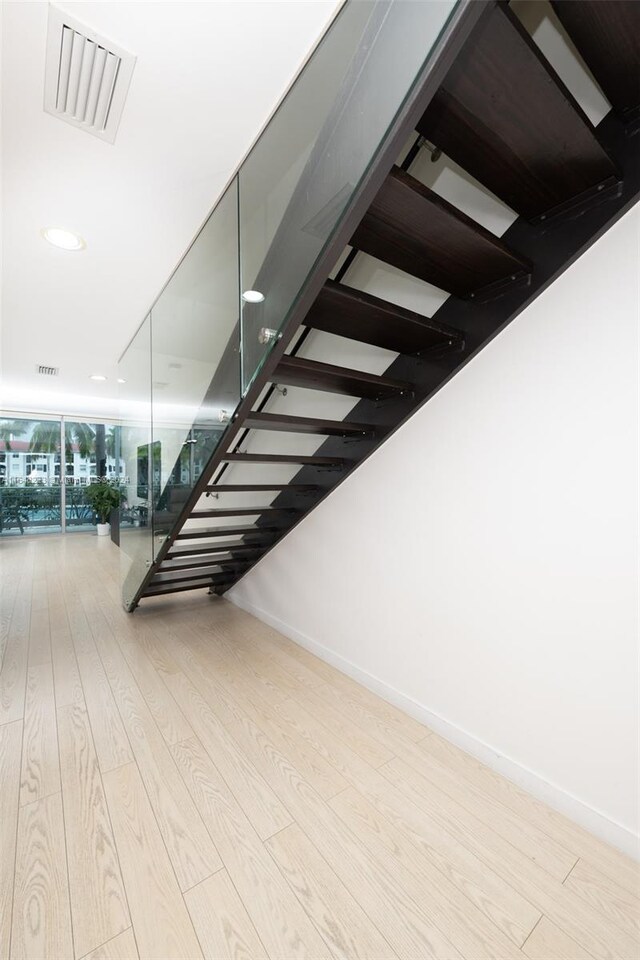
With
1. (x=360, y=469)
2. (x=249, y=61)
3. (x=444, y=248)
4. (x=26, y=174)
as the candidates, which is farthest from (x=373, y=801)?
(x=26, y=174)

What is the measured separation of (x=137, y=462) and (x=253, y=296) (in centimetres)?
229

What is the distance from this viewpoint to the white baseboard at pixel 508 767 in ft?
4.65

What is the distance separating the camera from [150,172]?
1946mm

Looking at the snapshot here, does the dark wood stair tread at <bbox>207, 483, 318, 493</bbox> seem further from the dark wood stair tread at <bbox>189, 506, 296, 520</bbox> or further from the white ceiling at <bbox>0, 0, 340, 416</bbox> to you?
the white ceiling at <bbox>0, 0, 340, 416</bbox>

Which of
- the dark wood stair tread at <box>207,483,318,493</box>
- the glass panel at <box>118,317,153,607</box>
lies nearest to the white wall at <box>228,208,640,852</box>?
the dark wood stair tread at <box>207,483,318,493</box>

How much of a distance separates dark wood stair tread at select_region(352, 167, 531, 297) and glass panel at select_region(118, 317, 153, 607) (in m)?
2.36

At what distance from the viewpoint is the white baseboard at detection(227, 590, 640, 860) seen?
4.65ft

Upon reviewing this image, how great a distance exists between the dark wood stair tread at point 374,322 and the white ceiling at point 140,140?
0.90m

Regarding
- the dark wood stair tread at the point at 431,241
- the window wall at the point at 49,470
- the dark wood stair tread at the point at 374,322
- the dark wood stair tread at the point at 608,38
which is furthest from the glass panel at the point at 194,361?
the window wall at the point at 49,470

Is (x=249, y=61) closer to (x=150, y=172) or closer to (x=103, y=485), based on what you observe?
(x=150, y=172)

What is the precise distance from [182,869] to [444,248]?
89.3 inches

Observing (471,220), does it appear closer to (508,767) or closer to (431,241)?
(431,241)

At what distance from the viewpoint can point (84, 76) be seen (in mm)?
1481

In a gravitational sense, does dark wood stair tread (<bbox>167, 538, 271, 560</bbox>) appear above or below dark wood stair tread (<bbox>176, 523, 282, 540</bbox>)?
below
